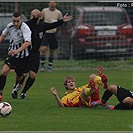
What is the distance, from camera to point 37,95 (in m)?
14.4

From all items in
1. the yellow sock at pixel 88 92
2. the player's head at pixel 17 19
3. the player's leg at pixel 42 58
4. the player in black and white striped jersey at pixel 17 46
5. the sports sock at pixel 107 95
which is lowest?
the player's leg at pixel 42 58

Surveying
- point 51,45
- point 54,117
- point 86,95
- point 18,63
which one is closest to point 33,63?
point 18,63

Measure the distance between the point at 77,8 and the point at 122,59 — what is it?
2.40m

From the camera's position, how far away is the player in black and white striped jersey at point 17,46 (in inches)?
496

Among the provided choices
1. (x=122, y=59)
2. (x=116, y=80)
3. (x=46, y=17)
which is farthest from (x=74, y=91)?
(x=122, y=59)

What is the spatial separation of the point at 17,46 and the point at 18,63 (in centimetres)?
35

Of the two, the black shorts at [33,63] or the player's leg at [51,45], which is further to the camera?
the player's leg at [51,45]

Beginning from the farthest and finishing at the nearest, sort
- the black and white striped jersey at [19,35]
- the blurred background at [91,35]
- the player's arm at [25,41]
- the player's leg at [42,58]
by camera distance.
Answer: the blurred background at [91,35] → the player's leg at [42,58] → the black and white striped jersey at [19,35] → the player's arm at [25,41]

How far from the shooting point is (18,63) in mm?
13102

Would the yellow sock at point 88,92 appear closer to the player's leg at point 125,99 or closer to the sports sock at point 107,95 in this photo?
the sports sock at point 107,95

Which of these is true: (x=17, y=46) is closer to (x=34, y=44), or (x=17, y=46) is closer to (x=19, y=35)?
(x=19, y=35)

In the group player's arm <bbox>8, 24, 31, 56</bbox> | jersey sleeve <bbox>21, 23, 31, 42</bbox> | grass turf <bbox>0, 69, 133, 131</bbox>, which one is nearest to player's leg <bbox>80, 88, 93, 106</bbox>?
grass turf <bbox>0, 69, 133, 131</bbox>

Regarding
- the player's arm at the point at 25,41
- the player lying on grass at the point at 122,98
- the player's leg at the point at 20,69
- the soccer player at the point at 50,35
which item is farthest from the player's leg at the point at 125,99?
the soccer player at the point at 50,35

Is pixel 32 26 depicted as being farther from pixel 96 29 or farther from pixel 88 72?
pixel 96 29
